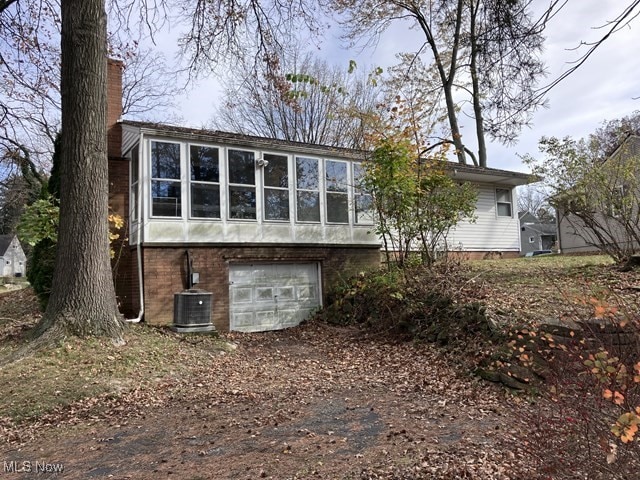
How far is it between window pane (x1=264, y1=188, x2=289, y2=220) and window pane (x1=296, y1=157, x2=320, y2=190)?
1.87ft

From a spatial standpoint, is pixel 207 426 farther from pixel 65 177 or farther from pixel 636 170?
pixel 636 170

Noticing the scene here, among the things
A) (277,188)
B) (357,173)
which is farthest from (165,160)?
(357,173)

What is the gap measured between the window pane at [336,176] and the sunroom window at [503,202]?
7.76m

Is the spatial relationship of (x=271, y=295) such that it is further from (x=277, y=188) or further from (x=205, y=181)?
(x=205, y=181)

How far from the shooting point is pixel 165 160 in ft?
36.4

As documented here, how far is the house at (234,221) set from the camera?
10.8 meters

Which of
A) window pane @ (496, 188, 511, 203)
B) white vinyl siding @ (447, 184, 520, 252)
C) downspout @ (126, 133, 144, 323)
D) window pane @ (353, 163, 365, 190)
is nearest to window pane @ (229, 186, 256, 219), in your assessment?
downspout @ (126, 133, 144, 323)

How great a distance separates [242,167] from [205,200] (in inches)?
51.6

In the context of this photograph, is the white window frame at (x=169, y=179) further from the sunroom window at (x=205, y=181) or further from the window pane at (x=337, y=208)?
the window pane at (x=337, y=208)

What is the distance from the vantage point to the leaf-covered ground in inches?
157

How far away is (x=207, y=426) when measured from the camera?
509 centimetres

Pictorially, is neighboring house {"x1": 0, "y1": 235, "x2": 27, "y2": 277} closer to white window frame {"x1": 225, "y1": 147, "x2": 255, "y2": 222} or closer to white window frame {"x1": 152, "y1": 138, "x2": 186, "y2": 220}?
white window frame {"x1": 152, "y1": 138, "x2": 186, "y2": 220}

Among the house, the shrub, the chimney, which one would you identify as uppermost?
the chimney

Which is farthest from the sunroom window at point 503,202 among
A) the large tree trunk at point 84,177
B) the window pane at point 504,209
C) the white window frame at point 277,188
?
the large tree trunk at point 84,177
